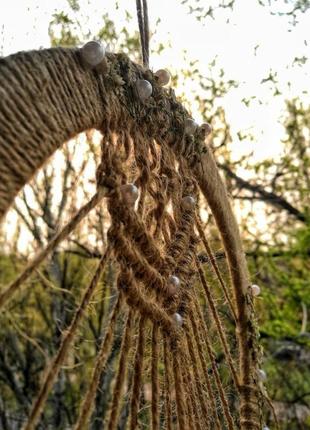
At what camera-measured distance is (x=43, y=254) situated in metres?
0.34

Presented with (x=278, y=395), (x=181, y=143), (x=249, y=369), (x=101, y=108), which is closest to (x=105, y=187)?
(x=101, y=108)

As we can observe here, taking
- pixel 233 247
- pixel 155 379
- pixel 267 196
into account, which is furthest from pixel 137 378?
pixel 267 196

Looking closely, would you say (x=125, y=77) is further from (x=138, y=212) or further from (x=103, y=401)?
(x=103, y=401)

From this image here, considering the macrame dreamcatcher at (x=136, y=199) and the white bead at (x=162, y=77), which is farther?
the white bead at (x=162, y=77)

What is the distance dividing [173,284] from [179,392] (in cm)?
8

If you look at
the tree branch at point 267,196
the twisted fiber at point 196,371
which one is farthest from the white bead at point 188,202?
the tree branch at point 267,196

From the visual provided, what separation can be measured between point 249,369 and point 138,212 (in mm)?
350

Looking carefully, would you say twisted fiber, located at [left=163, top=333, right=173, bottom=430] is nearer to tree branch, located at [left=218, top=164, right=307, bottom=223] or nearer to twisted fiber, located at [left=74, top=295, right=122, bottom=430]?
twisted fiber, located at [left=74, top=295, right=122, bottom=430]

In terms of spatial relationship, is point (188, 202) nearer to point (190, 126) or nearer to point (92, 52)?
point (190, 126)

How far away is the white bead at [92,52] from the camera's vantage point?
0.39 meters

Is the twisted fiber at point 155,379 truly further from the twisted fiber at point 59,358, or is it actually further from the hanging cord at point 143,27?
the hanging cord at point 143,27

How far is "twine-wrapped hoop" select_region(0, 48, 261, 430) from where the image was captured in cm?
33

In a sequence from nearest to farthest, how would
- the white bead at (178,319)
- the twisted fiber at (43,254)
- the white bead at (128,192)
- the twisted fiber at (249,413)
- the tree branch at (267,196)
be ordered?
the twisted fiber at (43,254)
the white bead at (128,192)
the white bead at (178,319)
the twisted fiber at (249,413)
the tree branch at (267,196)

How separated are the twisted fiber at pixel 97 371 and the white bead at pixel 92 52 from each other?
0.50 feet
